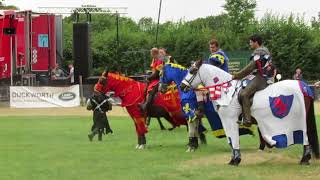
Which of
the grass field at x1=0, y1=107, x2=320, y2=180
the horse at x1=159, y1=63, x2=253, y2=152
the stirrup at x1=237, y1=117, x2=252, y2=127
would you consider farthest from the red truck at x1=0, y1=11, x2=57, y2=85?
the stirrup at x1=237, y1=117, x2=252, y2=127

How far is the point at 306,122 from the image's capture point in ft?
39.2

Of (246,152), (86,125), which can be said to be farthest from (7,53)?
(246,152)

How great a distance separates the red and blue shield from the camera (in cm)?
1156

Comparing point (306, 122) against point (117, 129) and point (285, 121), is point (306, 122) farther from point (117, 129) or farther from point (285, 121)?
point (117, 129)

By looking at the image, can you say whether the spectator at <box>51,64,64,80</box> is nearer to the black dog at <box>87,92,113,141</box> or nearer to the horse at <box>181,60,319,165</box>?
the black dog at <box>87,92,113,141</box>

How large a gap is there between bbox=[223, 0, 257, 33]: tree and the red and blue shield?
35.0 meters

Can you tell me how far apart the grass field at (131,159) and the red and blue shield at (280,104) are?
904 millimetres

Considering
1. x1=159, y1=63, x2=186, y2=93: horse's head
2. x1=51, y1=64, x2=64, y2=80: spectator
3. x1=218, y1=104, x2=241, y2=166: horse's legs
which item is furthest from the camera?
x1=51, y1=64, x2=64, y2=80: spectator

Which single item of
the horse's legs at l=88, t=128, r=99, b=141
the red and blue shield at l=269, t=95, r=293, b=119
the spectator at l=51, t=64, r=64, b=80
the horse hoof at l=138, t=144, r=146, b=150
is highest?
the red and blue shield at l=269, t=95, r=293, b=119

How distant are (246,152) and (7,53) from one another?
19.2 m

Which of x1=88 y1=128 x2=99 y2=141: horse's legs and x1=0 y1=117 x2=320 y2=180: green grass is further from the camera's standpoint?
x1=88 y1=128 x2=99 y2=141: horse's legs

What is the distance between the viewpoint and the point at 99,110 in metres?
16.6

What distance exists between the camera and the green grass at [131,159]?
10773 millimetres

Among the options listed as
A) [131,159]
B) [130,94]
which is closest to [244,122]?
Answer: [131,159]
